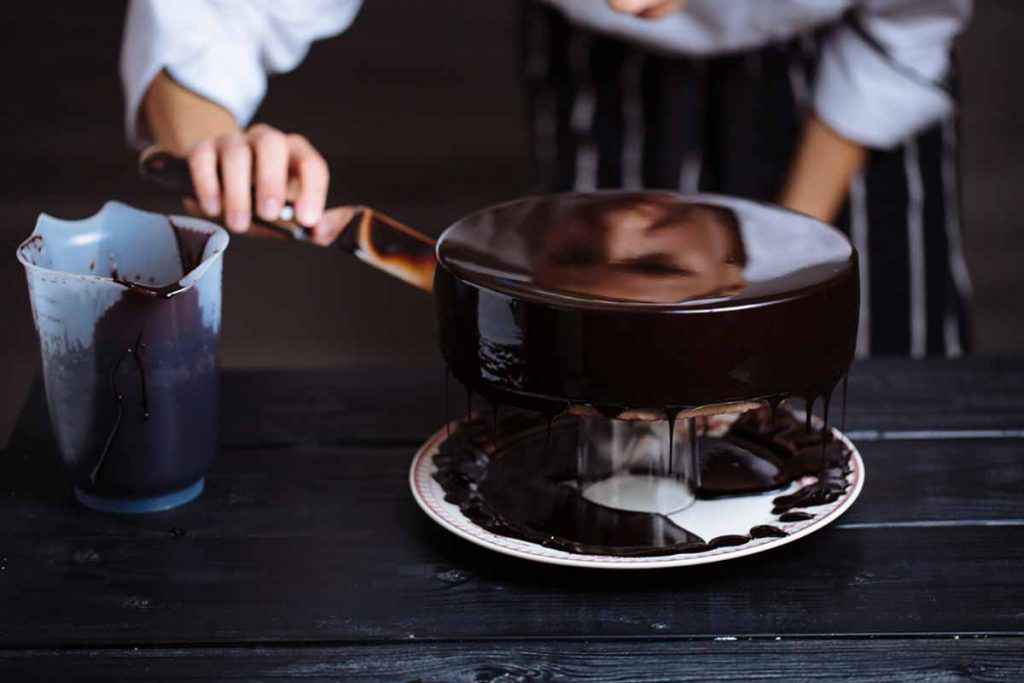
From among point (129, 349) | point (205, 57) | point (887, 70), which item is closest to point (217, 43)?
point (205, 57)

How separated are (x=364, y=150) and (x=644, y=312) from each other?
10.8ft

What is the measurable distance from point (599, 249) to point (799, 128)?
97 centimetres

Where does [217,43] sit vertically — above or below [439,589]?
above

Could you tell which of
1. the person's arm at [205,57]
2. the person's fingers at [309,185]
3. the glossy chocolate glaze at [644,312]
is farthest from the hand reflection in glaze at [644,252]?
the person's arm at [205,57]

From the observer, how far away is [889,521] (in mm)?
1065

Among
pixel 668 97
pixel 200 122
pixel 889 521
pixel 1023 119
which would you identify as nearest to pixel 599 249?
pixel 889 521

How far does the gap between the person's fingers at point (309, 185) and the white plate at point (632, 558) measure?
227 mm

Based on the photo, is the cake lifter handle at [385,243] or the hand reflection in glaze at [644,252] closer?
the hand reflection in glaze at [644,252]

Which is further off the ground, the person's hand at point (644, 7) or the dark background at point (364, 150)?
the person's hand at point (644, 7)

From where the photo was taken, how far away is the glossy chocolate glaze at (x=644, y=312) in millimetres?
915

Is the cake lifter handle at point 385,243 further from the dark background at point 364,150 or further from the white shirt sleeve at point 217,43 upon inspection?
the dark background at point 364,150

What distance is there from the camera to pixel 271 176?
1.21 metres

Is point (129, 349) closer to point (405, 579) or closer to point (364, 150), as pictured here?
point (405, 579)

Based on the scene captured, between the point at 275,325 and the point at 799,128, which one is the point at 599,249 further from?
the point at 275,325
